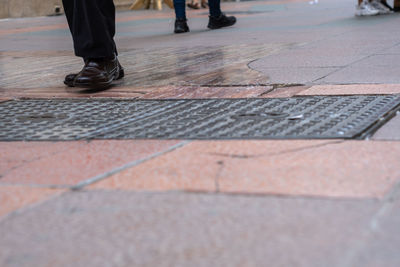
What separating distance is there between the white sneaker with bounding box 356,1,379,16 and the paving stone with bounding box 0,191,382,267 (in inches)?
246

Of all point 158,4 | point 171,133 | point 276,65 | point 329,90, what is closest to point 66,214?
point 171,133

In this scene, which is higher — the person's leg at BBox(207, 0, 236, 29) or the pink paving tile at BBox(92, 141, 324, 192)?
the pink paving tile at BBox(92, 141, 324, 192)

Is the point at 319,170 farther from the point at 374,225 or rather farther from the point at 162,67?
the point at 162,67

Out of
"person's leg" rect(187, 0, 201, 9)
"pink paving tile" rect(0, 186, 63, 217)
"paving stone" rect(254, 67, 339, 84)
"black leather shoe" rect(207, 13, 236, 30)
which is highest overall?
"pink paving tile" rect(0, 186, 63, 217)

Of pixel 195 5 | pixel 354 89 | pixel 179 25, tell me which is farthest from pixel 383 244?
pixel 195 5

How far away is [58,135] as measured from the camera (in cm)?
225

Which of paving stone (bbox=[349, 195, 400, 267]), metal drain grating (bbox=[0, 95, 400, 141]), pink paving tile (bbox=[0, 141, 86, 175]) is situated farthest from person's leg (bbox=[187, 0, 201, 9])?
paving stone (bbox=[349, 195, 400, 267])

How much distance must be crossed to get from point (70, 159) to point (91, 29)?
1426 millimetres

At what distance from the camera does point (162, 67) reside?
12.7 ft

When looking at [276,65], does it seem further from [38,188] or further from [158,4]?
[158,4]

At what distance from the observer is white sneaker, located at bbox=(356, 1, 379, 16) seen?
7.31 meters

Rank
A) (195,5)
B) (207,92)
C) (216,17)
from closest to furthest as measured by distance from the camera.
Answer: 1. (207,92)
2. (216,17)
3. (195,5)

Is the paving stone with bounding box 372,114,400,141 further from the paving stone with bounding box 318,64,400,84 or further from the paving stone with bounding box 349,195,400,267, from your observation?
the paving stone with bounding box 318,64,400,84

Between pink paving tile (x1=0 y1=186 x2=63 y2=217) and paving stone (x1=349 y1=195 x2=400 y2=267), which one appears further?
pink paving tile (x1=0 y1=186 x2=63 y2=217)
